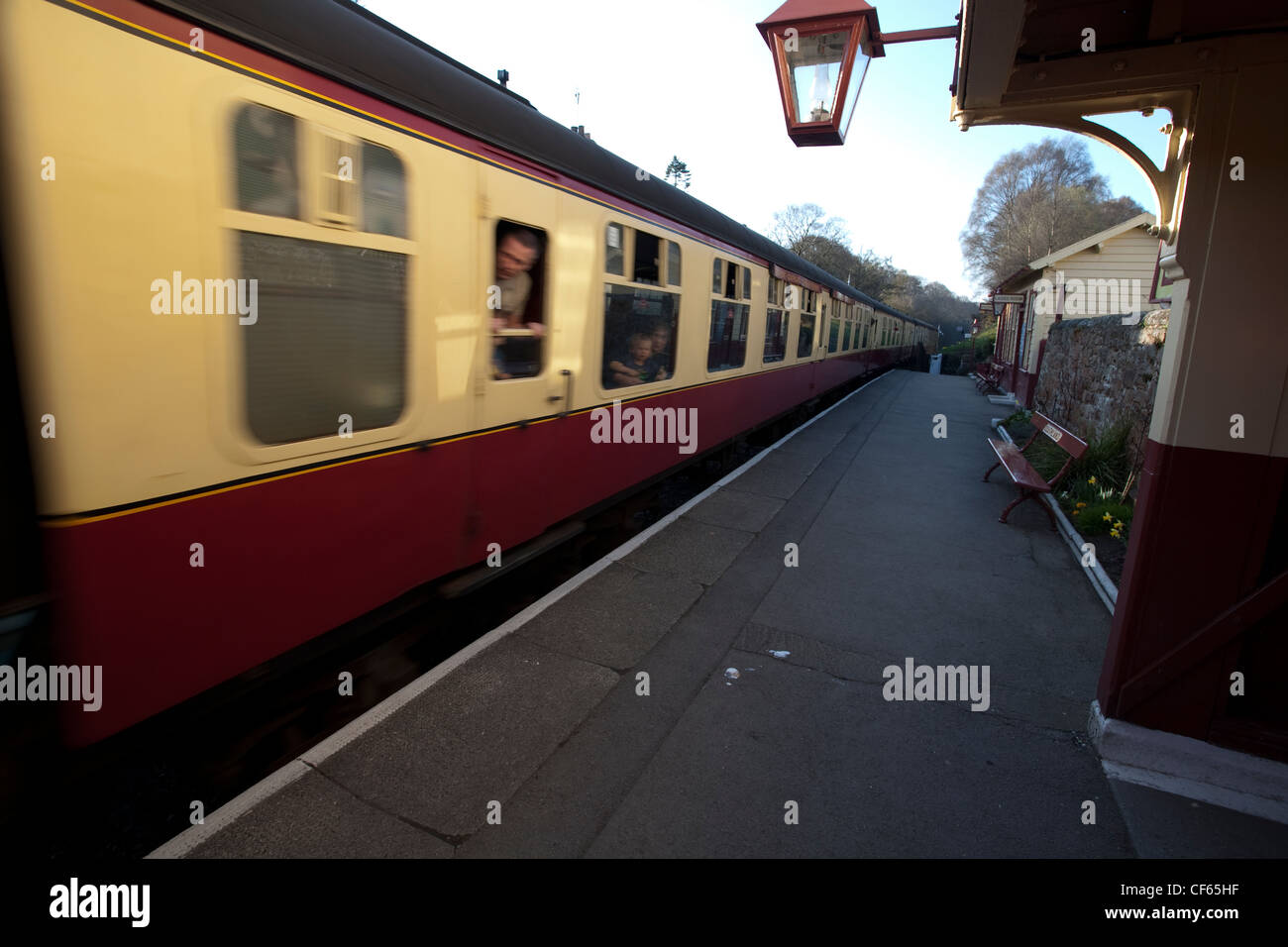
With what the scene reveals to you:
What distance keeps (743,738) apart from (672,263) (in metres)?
4.07

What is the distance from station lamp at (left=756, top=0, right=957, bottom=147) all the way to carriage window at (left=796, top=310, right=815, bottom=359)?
7.54 meters

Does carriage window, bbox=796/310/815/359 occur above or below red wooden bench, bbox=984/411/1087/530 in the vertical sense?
above

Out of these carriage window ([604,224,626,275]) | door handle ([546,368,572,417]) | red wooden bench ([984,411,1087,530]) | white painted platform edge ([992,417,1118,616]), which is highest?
carriage window ([604,224,626,275])

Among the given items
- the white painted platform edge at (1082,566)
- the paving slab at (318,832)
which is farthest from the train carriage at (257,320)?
the white painted platform edge at (1082,566)

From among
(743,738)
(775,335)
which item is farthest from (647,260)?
(775,335)

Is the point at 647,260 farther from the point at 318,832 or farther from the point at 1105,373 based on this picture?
the point at 1105,373

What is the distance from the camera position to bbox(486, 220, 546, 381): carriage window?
11.9ft

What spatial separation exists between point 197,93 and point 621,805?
2.92 m

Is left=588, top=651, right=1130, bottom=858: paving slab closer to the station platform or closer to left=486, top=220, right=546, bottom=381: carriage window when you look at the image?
the station platform

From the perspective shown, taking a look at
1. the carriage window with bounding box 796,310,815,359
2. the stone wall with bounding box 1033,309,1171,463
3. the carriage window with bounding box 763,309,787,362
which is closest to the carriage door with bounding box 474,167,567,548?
the stone wall with bounding box 1033,309,1171,463

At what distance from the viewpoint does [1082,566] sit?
17.7 feet
